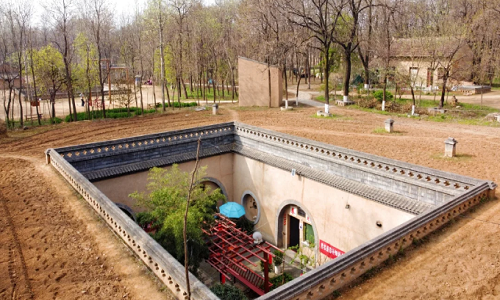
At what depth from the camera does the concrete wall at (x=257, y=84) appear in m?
30.2

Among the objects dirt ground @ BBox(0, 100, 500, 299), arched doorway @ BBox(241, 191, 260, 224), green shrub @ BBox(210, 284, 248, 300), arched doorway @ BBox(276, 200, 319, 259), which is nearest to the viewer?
dirt ground @ BBox(0, 100, 500, 299)

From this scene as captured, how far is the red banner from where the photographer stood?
14867 mm

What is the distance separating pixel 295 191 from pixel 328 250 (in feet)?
8.82

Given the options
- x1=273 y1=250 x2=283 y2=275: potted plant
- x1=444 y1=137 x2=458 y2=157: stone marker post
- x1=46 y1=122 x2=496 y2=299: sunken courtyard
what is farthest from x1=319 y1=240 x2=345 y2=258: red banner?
x1=444 y1=137 x2=458 y2=157: stone marker post

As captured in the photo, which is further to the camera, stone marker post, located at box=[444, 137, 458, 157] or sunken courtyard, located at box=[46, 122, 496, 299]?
stone marker post, located at box=[444, 137, 458, 157]

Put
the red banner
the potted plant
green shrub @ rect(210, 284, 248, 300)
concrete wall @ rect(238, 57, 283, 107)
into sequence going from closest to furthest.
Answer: green shrub @ rect(210, 284, 248, 300)
the red banner
the potted plant
concrete wall @ rect(238, 57, 283, 107)

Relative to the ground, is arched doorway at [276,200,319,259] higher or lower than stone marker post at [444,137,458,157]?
lower

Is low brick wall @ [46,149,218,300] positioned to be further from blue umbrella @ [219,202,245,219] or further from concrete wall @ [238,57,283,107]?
concrete wall @ [238,57,283,107]

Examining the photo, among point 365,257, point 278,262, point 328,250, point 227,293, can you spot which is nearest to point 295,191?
point 328,250

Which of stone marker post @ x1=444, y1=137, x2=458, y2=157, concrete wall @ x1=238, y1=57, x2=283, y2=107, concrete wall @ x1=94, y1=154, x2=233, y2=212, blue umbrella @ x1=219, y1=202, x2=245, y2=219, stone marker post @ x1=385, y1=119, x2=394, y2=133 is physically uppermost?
concrete wall @ x1=238, y1=57, x2=283, y2=107

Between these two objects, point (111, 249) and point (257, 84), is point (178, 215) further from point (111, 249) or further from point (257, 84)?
point (257, 84)

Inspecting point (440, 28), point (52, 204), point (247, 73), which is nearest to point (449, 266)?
point (52, 204)

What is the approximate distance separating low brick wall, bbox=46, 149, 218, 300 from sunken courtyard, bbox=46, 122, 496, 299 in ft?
0.07

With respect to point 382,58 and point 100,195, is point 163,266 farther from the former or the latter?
point 382,58
